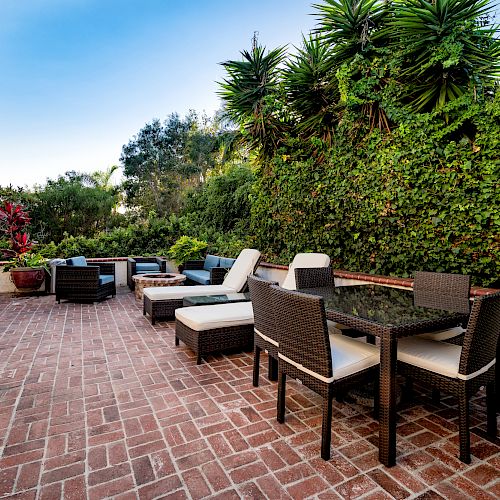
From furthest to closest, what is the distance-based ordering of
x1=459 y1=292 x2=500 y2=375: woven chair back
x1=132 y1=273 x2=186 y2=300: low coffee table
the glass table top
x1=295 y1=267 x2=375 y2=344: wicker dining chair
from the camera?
x1=132 y1=273 x2=186 y2=300: low coffee table < x1=295 y1=267 x2=375 y2=344: wicker dining chair < the glass table top < x1=459 y1=292 x2=500 y2=375: woven chair back

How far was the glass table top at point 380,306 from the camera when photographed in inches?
79.0

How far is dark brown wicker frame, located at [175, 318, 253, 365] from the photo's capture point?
3299 mm

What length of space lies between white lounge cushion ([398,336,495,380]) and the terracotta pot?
7269mm

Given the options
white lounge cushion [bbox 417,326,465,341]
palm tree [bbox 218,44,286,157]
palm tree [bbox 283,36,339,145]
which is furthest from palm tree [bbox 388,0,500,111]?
palm tree [bbox 218,44,286,157]

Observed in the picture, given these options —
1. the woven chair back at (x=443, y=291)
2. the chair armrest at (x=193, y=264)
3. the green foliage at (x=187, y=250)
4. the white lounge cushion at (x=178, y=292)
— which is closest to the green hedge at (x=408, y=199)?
the woven chair back at (x=443, y=291)

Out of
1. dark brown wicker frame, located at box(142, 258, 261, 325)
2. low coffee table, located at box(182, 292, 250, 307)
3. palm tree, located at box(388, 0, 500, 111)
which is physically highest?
palm tree, located at box(388, 0, 500, 111)

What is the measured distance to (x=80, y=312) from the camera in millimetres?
5652

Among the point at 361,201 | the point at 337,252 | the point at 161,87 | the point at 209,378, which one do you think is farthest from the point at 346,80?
the point at 161,87

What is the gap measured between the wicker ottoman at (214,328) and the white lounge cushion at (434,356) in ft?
5.53

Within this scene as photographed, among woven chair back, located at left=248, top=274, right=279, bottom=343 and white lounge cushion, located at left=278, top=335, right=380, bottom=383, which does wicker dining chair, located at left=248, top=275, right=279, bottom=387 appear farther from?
white lounge cushion, located at left=278, top=335, right=380, bottom=383

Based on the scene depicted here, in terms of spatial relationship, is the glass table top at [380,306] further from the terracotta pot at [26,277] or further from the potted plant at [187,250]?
the terracotta pot at [26,277]

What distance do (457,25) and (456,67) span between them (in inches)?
15.8

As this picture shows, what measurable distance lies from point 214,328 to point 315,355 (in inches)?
65.0

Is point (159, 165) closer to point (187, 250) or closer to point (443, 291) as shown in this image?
point (187, 250)
